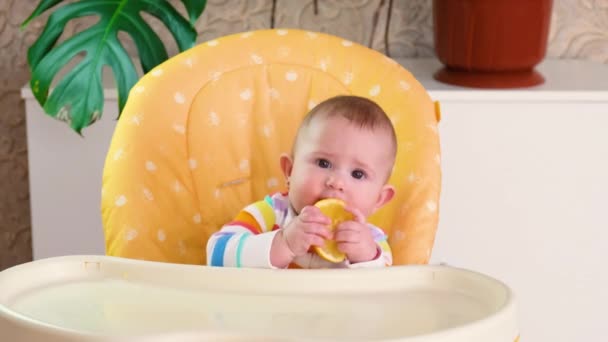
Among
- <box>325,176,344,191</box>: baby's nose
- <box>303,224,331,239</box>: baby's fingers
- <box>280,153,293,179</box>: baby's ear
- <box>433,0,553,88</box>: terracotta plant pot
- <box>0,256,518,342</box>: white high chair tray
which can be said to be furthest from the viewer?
<box>433,0,553,88</box>: terracotta plant pot

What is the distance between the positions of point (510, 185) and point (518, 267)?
189 millimetres

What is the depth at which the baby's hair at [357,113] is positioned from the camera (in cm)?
A: 139

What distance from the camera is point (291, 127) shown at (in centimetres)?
159

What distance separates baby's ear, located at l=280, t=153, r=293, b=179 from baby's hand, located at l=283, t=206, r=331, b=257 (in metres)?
0.22

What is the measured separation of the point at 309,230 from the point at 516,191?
0.97 meters

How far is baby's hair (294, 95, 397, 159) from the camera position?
139cm

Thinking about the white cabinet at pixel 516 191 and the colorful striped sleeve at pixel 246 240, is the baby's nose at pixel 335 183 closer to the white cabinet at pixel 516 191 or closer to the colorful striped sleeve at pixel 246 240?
the colorful striped sleeve at pixel 246 240

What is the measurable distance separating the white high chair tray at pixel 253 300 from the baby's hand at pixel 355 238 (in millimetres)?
128

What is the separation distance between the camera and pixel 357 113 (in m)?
1.39

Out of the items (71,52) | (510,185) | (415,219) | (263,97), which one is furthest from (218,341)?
(510,185)

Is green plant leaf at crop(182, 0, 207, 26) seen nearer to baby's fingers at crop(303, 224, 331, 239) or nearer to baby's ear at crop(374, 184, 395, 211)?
baby's ear at crop(374, 184, 395, 211)

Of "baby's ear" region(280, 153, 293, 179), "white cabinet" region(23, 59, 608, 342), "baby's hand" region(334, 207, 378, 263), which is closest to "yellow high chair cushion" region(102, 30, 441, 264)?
"baby's ear" region(280, 153, 293, 179)

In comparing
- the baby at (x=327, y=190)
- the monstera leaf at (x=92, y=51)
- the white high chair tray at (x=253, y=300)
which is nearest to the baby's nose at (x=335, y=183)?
the baby at (x=327, y=190)

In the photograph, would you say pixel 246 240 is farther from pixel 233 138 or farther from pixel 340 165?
pixel 233 138
